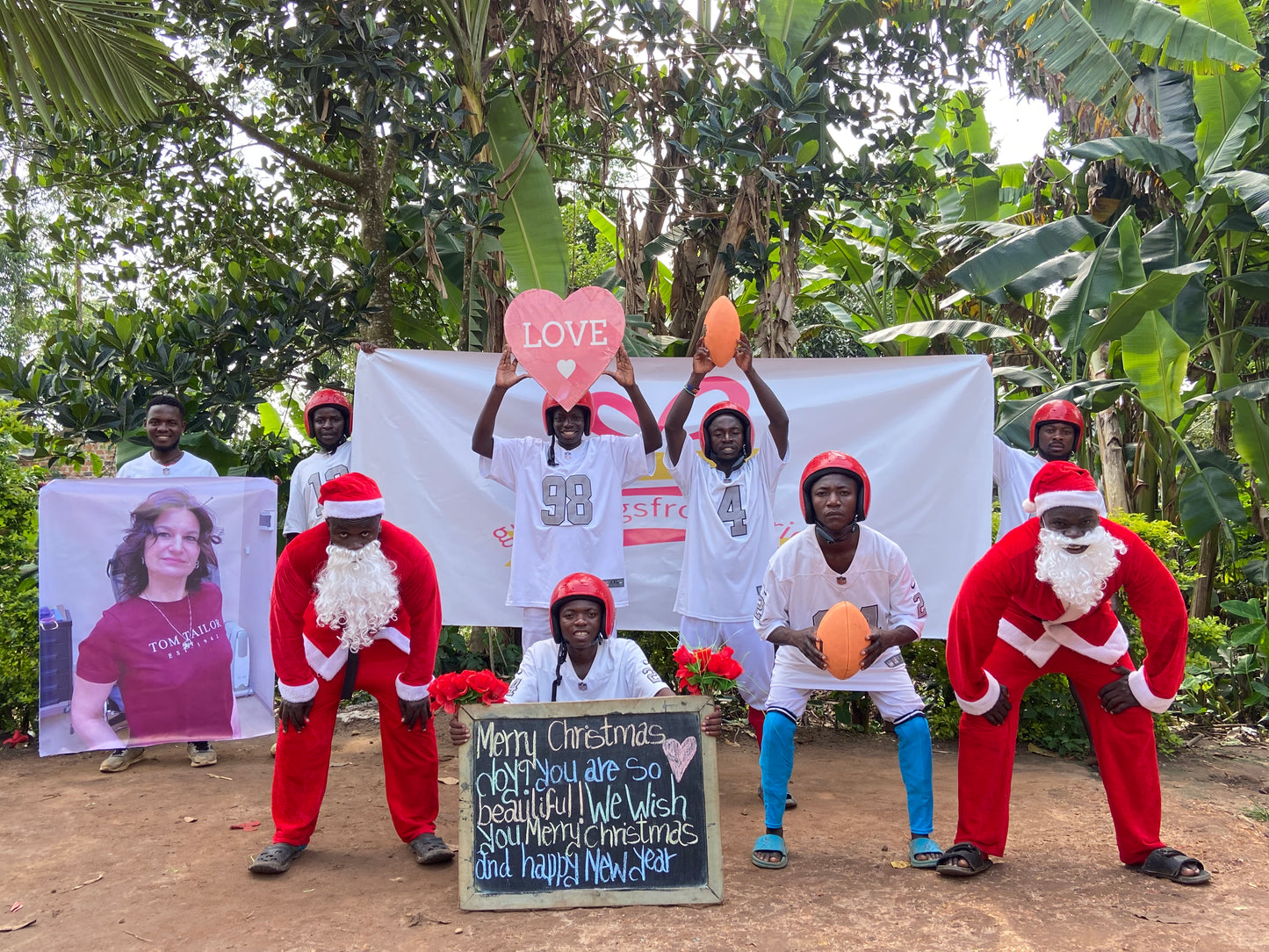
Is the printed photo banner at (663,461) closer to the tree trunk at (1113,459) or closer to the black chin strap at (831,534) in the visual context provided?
the black chin strap at (831,534)

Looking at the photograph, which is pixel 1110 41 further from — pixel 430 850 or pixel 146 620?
pixel 146 620

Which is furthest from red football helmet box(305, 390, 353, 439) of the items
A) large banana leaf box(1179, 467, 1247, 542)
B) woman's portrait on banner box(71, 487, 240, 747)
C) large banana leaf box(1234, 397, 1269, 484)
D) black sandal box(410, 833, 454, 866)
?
large banana leaf box(1234, 397, 1269, 484)

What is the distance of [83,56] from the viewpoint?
218 inches

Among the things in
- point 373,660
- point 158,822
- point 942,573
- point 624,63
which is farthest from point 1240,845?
point 624,63

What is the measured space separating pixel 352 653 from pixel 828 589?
6.74 feet

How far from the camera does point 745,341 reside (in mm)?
5227

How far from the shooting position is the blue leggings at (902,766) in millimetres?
4148

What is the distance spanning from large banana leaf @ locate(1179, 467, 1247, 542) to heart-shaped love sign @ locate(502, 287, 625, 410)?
161 inches

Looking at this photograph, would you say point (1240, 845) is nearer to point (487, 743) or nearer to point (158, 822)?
point (487, 743)

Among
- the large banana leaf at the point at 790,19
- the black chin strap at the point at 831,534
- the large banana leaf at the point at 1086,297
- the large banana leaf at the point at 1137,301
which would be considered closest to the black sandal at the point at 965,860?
the black chin strap at the point at 831,534

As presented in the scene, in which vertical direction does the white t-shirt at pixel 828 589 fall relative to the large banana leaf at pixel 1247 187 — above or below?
below

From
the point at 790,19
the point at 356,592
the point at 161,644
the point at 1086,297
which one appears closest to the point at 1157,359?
the point at 1086,297

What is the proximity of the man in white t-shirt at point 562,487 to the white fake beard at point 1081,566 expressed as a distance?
2124 mm

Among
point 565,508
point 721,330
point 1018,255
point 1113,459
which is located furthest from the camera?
point 1113,459
